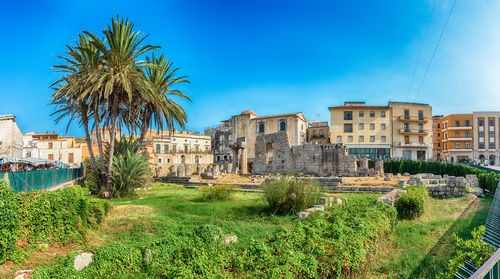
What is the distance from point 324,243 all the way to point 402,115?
50614 mm

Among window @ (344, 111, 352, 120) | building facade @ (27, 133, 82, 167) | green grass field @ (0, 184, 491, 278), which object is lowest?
green grass field @ (0, 184, 491, 278)

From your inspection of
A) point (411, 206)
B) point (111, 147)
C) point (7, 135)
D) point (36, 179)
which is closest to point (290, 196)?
point (411, 206)

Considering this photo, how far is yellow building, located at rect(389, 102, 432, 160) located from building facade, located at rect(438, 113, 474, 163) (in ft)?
26.7

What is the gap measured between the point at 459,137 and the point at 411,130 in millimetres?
13296

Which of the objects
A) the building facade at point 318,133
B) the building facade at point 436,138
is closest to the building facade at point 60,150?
the building facade at point 318,133

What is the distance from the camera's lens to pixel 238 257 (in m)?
5.11

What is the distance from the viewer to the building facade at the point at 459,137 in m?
54.4

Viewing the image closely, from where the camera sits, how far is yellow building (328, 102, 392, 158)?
4956cm

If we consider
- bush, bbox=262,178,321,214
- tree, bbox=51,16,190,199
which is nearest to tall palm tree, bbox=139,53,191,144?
tree, bbox=51,16,190,199

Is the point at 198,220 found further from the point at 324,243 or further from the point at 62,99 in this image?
the point at 62,99

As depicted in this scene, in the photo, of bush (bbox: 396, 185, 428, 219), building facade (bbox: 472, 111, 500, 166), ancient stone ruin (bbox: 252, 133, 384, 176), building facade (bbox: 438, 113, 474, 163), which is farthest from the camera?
building facade (bbox: 438, 113, 474, 163)

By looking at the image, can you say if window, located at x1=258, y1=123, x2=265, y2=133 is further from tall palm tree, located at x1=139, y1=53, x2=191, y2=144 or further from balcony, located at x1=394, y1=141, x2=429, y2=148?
tall palm tree, located at x1=139, y1=53, x2=191, y2=144

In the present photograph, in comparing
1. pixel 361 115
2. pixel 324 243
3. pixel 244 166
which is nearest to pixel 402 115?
pixel 361 115

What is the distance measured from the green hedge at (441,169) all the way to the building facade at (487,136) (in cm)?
2638
